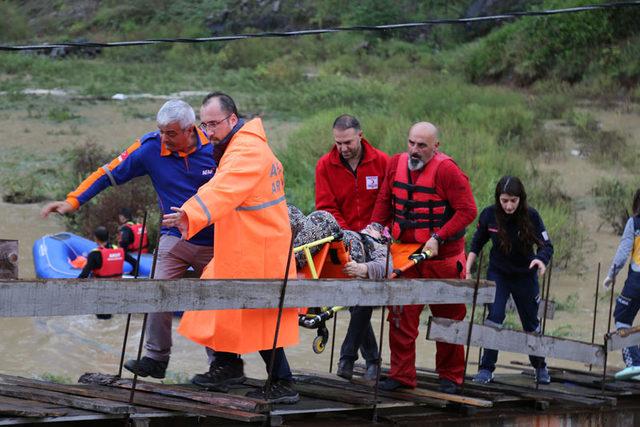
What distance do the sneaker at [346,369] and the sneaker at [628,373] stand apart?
96.8 inches

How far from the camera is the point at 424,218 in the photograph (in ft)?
25.0

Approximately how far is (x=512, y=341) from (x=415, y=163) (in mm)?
1230

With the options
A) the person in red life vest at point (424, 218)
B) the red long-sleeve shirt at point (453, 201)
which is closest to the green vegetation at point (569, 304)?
the person in red life vest at point (424, 218)

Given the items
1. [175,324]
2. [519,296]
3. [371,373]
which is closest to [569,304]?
[175,324]

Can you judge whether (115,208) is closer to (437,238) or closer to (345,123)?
(345,123)

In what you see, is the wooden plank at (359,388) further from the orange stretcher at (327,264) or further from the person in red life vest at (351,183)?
the orange stretcher at (327,264)

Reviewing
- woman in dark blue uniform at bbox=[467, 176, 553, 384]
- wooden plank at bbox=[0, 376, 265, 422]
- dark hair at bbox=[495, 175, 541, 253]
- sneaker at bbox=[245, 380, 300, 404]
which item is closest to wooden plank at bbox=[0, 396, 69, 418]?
wooden plank at bbox=[0, 376, 265, 422]

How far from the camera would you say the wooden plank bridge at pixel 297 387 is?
5.34m

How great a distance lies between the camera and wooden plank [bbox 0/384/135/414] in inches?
218

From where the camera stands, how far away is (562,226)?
1781 cm

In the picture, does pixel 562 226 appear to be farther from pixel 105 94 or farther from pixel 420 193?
pixel 105 94

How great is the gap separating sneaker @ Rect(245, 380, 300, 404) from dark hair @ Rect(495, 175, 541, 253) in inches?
87.2

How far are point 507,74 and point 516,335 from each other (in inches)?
1017

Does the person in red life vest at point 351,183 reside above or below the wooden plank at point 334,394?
above
